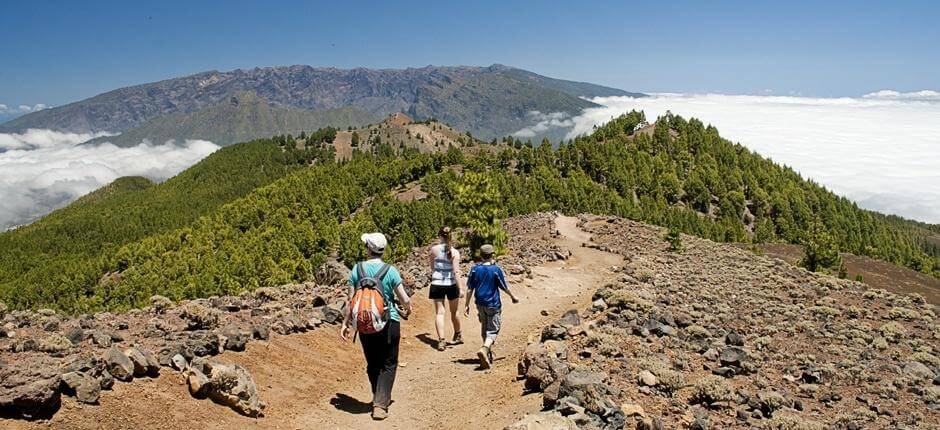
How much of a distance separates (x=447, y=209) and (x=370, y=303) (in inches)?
3089

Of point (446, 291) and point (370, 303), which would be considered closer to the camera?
point (370, 303)

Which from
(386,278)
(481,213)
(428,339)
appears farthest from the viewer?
(481,213)

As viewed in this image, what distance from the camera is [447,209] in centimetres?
8738

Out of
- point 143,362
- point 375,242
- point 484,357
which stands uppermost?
point 375,242

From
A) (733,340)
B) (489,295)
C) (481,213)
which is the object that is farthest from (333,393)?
(481,213)

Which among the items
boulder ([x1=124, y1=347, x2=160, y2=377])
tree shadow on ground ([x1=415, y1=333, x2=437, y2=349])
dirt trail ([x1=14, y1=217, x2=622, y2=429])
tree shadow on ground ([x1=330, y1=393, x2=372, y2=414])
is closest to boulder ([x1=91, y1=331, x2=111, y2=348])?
boulder ([x1=124, y1=347, x2=160, y2=377])

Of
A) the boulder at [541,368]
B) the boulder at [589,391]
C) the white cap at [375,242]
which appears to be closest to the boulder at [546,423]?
the boulder at [589,391]

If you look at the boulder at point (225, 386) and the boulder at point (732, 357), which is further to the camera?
the boulder at point (732, 357)

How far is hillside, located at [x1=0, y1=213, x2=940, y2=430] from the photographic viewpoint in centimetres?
801

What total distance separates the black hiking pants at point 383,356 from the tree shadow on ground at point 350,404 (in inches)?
24.3

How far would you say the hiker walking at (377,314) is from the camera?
8.98m

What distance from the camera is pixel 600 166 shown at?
122 metres

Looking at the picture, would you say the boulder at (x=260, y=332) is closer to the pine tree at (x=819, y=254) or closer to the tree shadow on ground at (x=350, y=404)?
the tree shadow on ground at (x=350, y=404)

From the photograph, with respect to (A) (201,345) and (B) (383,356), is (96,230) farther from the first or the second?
(B) (383,356)
